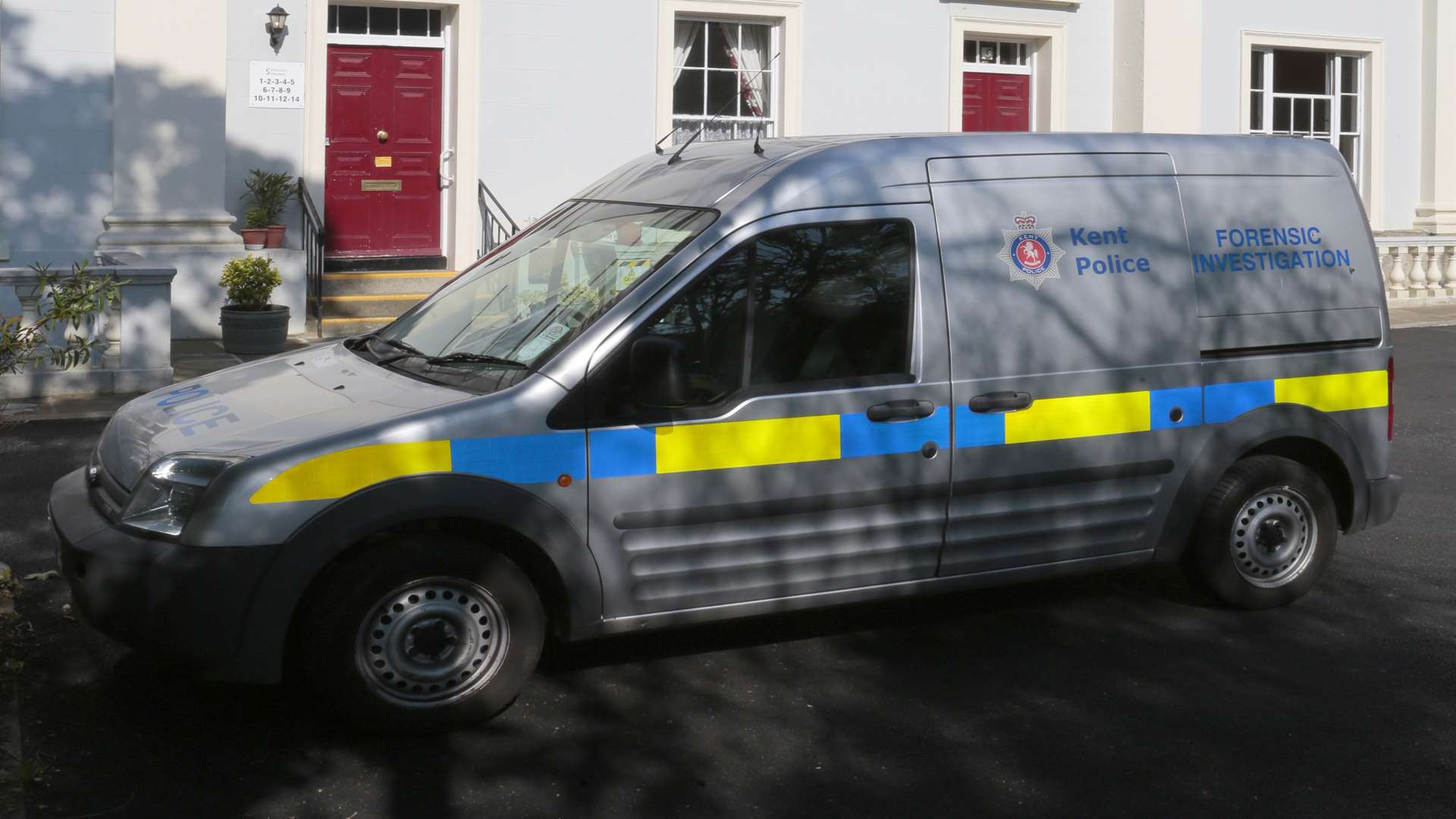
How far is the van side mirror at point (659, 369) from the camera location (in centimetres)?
486

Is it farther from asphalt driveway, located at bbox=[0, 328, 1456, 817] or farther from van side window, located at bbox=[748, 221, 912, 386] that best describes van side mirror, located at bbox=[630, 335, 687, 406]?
asphalt driveway, located at bbox=[0, 328, 1456, 817]

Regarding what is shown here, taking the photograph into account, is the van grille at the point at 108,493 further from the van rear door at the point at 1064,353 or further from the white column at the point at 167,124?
the white column at the point at 167,124

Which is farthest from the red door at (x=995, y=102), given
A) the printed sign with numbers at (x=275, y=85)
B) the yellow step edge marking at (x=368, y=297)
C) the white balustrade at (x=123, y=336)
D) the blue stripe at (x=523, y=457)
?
the blue stripe at (x=523, y=457)

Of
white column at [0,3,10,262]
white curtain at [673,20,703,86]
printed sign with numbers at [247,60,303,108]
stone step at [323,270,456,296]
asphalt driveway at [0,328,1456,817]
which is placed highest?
white curtain at [673,20,703,86]

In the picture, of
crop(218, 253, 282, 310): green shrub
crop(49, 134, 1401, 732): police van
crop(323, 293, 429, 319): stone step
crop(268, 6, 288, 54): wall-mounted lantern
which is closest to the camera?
crop(49, 134, 1401, 732): police van

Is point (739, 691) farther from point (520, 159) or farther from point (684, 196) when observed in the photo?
point (520, 159)

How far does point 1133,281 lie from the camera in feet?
18.7

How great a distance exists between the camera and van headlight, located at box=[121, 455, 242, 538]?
454 cm

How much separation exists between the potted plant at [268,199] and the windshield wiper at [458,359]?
9872 millimetres

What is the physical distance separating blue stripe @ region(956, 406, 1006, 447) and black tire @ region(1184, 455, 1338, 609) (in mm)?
1069

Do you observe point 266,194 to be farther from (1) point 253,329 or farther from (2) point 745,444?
(2) point 745,444

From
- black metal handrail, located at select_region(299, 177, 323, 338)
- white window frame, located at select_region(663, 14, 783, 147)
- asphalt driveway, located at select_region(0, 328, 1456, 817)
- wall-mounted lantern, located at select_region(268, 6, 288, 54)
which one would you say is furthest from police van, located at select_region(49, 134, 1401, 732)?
white window frame, located at select_region(663, 14, 783, 147)

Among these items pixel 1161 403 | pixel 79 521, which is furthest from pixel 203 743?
pixel 1161 403

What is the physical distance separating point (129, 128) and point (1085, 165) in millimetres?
10922
